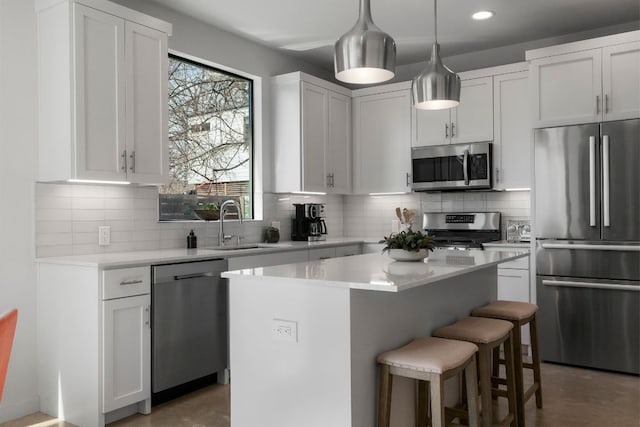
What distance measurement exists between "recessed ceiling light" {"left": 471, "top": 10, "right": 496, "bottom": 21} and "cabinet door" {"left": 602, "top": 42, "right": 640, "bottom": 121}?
892mm

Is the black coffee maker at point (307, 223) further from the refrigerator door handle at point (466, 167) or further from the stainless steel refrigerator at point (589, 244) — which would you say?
the stainless steel refrigerator at point (589, 244)

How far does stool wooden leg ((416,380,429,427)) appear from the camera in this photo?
253 centimetres

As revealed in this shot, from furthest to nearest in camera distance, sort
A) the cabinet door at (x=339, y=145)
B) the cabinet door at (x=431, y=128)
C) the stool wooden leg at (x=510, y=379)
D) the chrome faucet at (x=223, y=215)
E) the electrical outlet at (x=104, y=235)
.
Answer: the cabinet door at (x=339, y=145), the cabinet door at (x=431, y=128), the chrome faucet at (x=223, y=215), the electrical outlet at (x=104, y=235), the stool wooden leg at (x=510, y=379)

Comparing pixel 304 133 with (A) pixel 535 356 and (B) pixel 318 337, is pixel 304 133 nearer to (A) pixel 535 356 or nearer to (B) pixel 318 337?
(A) pixel 535 356

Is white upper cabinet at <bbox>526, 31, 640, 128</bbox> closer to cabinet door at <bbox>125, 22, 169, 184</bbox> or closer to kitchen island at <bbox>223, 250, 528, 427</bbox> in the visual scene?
kitchen island at <bbox>223, 250, 528, 427</bbox>

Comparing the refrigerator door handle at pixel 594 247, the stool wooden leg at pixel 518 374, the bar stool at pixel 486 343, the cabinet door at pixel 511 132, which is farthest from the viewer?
the cabinet door at pixel 511 132

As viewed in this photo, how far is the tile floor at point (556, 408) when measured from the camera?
3035 mm

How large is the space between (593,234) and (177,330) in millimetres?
3061

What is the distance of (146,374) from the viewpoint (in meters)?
3.15

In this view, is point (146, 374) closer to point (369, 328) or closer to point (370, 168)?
point (369, 328)

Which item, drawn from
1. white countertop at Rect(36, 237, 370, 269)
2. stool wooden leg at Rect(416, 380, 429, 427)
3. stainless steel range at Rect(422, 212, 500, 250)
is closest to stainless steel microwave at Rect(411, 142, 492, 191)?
stainless steel range at Rect(422, 212, 500, 250)

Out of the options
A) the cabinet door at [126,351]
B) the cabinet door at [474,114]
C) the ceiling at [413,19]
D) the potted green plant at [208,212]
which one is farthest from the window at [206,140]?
the cabinet door at [474,114]

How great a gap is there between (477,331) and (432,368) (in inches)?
23.3

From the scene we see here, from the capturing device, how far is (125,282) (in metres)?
3.01
